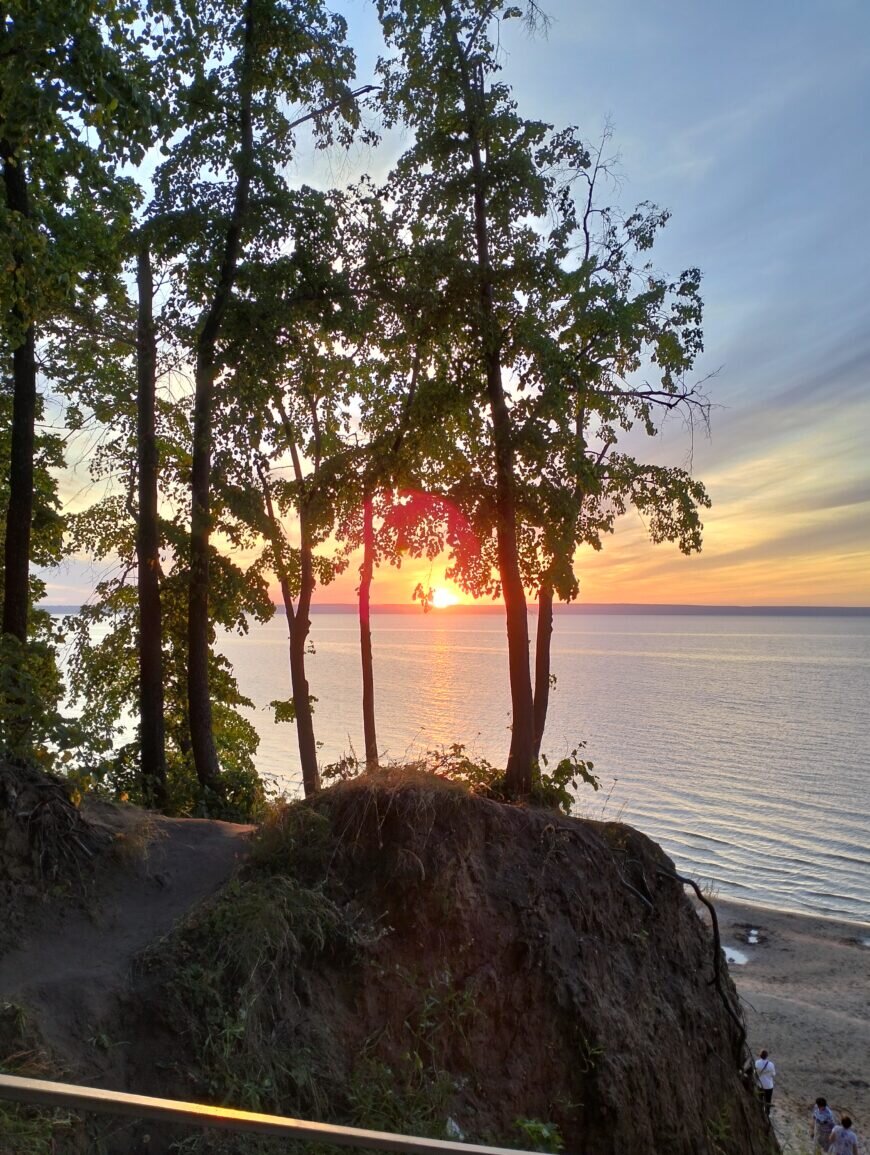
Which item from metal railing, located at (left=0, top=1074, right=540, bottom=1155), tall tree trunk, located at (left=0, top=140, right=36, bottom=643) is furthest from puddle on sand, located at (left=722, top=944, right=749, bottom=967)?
metal railing, located at (left=0, top=1074, right=540, bottom=1155)

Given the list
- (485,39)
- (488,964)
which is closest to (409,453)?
(485,39)

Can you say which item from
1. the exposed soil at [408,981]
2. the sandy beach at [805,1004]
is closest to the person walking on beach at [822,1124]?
the sandy beach at [805,1004]

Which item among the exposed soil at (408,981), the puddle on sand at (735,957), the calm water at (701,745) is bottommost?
the puddle on sand at (735,957)

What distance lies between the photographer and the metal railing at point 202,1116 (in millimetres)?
1971

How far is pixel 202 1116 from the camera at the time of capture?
2.06 meters

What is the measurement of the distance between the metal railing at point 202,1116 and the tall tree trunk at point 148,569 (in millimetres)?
13460

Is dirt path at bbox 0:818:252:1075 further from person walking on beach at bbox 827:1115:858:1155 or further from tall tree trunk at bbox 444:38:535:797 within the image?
person walking on beach at bbox 827:1115:858:1155

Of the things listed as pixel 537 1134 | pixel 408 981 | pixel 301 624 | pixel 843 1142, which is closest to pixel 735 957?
pixel 843 1142

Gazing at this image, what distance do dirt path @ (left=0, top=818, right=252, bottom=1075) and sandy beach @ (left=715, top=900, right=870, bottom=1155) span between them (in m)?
12.7

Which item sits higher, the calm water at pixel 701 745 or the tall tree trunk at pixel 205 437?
the tall tree trunk at pixel 205 437

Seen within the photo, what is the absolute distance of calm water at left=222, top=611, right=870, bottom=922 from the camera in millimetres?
Answer: 35500

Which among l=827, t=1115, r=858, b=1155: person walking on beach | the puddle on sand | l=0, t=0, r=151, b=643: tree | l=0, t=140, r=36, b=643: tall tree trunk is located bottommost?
the puddle on sand

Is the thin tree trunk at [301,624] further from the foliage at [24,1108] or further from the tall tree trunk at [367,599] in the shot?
the foliage at [24,1108]

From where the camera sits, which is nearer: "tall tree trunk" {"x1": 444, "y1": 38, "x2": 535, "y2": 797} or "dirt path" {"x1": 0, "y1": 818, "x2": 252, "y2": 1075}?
"dirt path" {"x1": 0, "y1": 818, "x2": 252, "y2": 1075}
